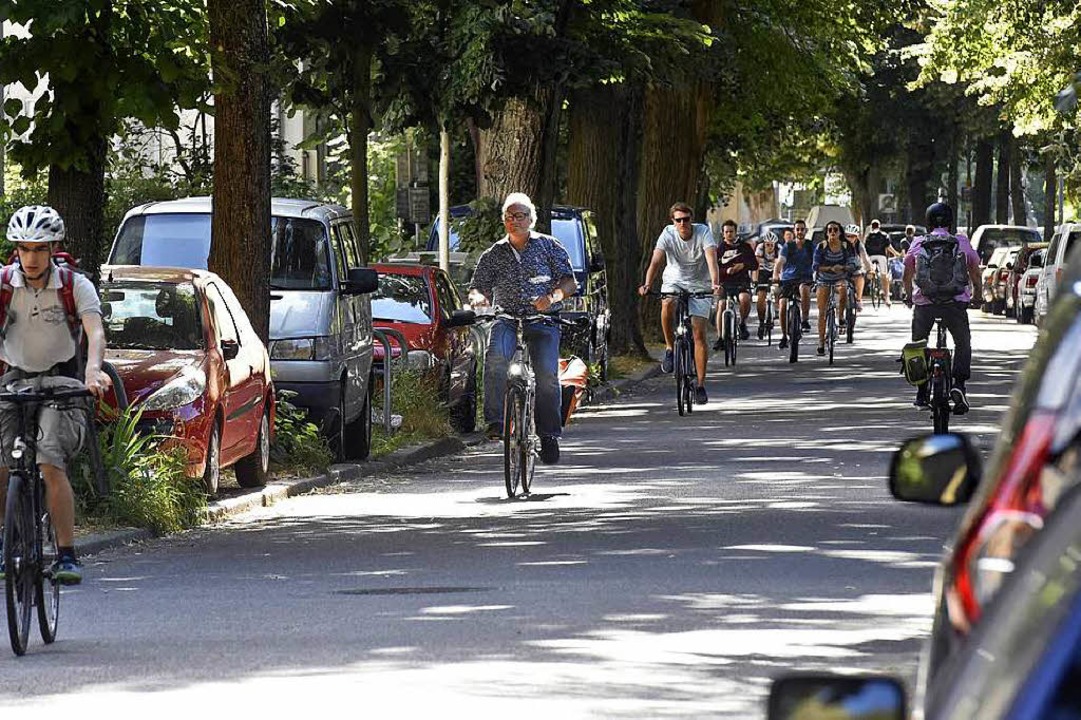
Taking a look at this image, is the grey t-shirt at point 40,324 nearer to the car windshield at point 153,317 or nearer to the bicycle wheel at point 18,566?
the bicycle wheel at point 18,566

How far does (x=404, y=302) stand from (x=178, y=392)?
8.40 metres

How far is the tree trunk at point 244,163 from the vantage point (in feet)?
57.2

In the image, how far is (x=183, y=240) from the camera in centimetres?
2062

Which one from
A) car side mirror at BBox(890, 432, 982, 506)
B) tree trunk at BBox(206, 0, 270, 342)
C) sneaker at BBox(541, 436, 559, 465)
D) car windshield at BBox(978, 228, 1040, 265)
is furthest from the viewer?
car windshield at BBox(978, 228, 1040, 265)

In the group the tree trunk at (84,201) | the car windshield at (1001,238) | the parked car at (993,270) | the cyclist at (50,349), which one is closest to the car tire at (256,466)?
the tree trunk at (84,201)

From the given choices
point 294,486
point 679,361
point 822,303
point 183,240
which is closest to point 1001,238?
point 822,303

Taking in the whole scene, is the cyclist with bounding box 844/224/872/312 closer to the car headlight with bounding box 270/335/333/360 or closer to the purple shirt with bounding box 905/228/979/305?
the purple shirt with bounding box 905/228/979/305

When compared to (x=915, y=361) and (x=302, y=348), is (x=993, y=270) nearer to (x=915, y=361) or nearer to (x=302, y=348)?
(x=915, y=361)

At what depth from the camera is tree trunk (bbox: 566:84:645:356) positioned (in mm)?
36094

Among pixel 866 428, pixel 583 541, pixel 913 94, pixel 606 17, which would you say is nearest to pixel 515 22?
Answer: pixel 606 17

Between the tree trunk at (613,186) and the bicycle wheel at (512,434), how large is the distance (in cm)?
2048

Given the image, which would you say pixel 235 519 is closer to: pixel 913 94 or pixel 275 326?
pixel 275 326

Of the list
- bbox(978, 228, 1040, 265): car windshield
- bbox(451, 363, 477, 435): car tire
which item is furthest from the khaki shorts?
bbox(978, 228, 1040, 265): car windshield

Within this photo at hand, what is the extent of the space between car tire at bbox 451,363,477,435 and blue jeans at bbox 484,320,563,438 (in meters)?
6.54
